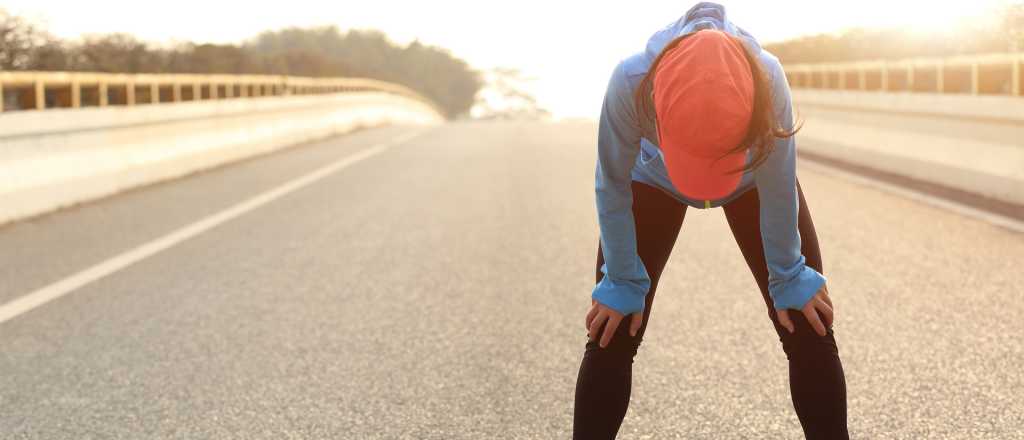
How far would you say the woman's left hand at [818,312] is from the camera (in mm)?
3039

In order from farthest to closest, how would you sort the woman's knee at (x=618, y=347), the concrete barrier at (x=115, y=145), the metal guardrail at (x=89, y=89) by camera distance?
the metal guardrail at (x=89, y=89) → the concrete barrier at (x=115, y=145) → the woman's knee at (x=618, y=347)

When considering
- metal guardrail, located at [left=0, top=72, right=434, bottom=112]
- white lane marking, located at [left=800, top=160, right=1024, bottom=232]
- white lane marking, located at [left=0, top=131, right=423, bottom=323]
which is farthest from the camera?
metal guardrail, located at [left=0, top=72, right=434, bottom=112]

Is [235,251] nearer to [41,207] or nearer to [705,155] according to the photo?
[41,207]

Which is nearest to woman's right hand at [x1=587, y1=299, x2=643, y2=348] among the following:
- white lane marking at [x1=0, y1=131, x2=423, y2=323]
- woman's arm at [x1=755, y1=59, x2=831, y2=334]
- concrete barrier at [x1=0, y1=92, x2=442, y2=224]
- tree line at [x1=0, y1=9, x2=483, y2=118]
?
woman's arm at [x1=755, y1=59, x2=831, y2=334]

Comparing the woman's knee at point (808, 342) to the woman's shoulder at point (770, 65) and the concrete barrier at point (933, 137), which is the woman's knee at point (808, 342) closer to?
the woman's shoulder at point (770, 65)

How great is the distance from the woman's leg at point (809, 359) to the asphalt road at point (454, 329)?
93 cm

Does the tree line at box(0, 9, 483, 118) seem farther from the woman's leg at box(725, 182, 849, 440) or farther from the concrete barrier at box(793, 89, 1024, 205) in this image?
the woman's leg at box(725, 182, 849, 440)

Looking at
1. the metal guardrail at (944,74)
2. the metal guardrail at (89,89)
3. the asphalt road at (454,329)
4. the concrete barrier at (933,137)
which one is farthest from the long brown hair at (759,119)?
the metal guardrail at (89,89)

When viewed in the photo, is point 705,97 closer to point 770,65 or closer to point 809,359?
point 770,65

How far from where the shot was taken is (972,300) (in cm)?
638

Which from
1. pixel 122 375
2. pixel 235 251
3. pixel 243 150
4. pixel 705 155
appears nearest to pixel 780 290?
pixel 705 155

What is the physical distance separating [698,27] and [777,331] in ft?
2.88

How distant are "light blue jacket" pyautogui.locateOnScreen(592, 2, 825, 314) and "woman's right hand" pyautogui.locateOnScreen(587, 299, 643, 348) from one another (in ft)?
0.07

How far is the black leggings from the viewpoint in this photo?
313cm
